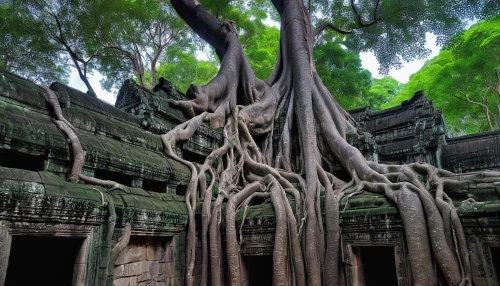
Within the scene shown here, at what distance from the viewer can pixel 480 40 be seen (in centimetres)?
1266

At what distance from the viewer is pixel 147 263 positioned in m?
4.75

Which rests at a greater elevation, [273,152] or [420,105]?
[420,105]

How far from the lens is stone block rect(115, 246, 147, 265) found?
4289 millimetres

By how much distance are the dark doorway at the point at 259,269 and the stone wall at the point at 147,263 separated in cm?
138

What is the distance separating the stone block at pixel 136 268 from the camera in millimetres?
4379

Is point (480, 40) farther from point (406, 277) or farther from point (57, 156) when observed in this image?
point (57, 156)

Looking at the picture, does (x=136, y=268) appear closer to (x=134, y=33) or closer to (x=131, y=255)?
(x=131, y=255)

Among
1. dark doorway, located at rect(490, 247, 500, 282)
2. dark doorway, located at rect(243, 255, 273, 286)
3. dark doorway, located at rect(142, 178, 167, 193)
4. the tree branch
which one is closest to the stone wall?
dark doorway, located at rect(142, 178, 167, 193)

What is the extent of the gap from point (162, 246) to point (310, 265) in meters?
2.20

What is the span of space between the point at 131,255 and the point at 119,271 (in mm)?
283

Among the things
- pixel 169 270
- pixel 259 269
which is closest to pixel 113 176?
pixel 169 270

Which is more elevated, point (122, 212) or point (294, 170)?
point (294, 170)

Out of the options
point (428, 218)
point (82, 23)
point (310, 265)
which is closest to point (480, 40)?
point (428, 218)

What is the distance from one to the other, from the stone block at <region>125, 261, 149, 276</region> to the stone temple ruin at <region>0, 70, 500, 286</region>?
0.02m
